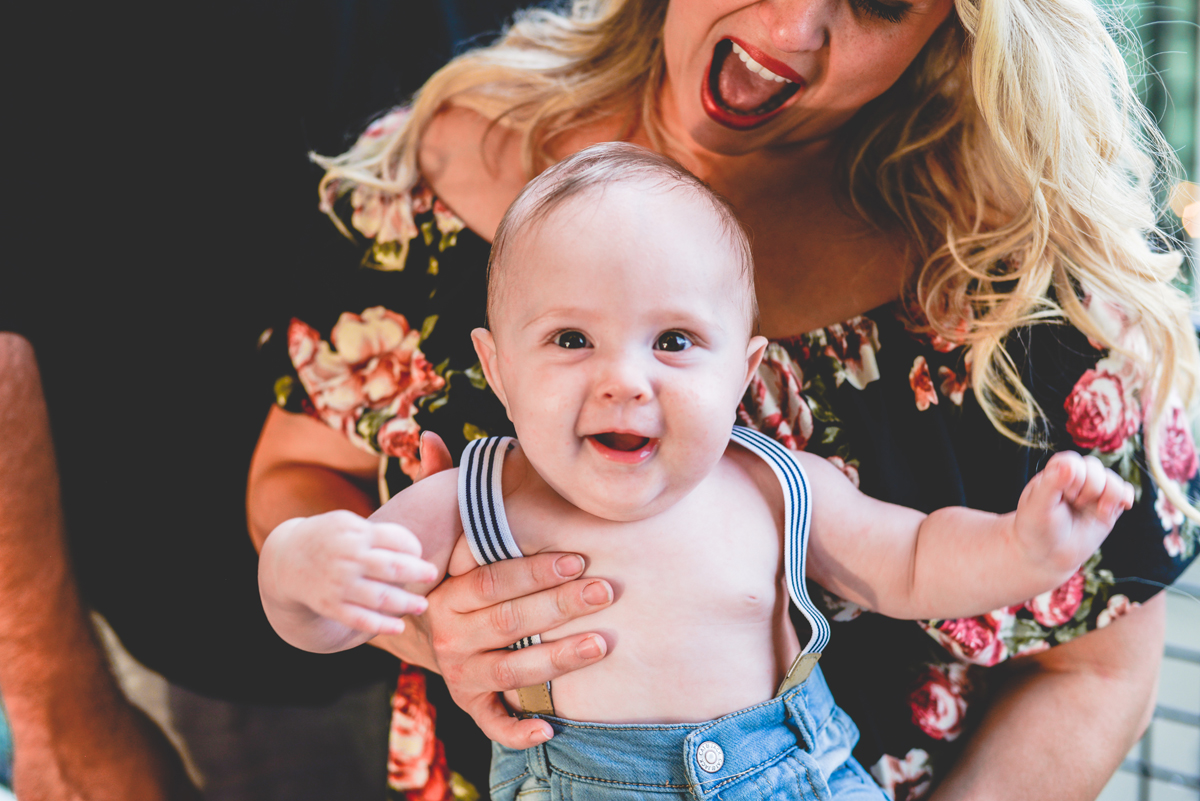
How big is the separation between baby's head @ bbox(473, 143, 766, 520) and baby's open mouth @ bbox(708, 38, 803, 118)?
0.24m

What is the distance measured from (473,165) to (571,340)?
52 cm

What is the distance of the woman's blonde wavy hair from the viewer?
2.99ft

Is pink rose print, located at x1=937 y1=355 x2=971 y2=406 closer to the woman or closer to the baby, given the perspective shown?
the woman

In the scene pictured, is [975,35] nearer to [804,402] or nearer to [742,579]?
[804,402]

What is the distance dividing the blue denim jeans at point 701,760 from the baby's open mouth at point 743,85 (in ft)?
2.12

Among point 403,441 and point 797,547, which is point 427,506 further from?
point 797,547

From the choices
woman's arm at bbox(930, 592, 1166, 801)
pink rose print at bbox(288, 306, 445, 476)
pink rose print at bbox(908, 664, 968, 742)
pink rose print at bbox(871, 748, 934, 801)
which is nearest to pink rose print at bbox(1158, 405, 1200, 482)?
woman's arm at bbox(930, 592, 1166, 801)

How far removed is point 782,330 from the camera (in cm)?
100

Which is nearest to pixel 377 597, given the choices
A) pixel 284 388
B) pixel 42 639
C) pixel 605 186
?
pixel 605 186

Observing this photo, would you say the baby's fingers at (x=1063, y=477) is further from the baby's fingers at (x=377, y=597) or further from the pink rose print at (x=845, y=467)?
the baby's fingers at (x=377, y=597)

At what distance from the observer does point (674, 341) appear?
0.73 metres

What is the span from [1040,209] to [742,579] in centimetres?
55

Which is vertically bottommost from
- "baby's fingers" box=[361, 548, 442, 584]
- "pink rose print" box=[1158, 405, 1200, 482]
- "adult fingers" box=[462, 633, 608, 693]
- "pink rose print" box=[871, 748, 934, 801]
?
"pink rose print" box=[871, 748, 934, 801]

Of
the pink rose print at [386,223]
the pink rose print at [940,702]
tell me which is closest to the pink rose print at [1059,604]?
the pink rose print at [940,702]
